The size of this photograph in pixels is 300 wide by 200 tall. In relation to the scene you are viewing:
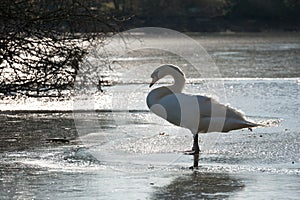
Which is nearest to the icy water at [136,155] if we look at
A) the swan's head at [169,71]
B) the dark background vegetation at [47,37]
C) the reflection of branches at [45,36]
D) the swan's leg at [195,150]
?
the swan's leg at [195,150]

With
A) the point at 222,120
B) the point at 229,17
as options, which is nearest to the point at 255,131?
the point at 222,120

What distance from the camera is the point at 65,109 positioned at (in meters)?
16.4

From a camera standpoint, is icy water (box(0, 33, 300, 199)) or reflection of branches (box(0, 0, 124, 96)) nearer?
icy water (box(0, 33, 300, 199))

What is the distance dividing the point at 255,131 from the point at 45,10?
4.61 m

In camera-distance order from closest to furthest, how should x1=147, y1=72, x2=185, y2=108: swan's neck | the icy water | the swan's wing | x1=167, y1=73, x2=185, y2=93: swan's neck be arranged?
the icy water, the swan's wing, x1=147, y1=72, x2=185, y2=108: swan's neck, x1=167, y1=73, x2=185, y2=93: swan's neck

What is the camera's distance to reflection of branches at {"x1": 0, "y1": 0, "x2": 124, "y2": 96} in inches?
570

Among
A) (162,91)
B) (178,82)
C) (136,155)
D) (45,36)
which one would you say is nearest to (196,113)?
(162,91)

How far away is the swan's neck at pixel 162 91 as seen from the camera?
1127cm

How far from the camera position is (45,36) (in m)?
14.6

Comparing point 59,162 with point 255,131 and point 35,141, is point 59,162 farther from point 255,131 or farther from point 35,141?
point 255,131

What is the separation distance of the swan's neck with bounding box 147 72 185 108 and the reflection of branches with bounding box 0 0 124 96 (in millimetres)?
3478

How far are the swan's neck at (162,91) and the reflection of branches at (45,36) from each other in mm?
3478

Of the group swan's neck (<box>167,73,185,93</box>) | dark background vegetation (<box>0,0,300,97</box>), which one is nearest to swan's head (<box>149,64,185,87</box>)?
swan's neck (<box>167,73,185,93</box>)

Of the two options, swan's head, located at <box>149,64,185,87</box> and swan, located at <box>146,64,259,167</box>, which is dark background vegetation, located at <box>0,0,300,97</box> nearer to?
swan's head, located at <box>149,64,185,87</box>
